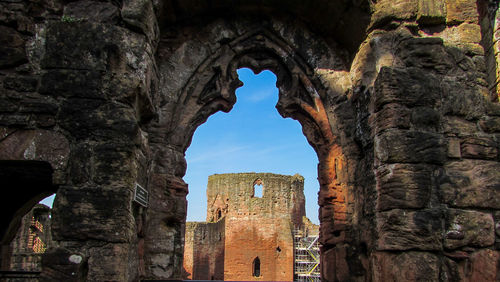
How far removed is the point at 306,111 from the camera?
216 inches

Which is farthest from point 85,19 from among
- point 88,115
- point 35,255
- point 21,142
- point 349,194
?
point 35,255

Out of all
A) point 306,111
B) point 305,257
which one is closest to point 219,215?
point 305,257

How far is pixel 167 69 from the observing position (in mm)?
5297

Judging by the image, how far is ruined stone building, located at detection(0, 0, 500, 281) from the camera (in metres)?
3.37

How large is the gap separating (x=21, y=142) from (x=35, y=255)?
41.3 ft

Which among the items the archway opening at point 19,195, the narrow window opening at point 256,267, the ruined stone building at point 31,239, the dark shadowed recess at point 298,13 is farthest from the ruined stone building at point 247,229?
the dark shadowed recess at point 298,13

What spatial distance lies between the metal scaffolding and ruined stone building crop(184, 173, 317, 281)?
0.65m

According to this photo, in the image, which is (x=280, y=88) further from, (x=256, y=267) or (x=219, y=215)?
(x=219, y=215)

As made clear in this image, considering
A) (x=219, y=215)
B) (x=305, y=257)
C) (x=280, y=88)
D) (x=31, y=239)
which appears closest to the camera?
(x=280, y=88)

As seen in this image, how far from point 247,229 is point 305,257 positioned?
3789 mm

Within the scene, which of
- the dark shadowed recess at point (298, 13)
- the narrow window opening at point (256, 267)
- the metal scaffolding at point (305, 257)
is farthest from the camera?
the metal scaffolding at point (305, 257)

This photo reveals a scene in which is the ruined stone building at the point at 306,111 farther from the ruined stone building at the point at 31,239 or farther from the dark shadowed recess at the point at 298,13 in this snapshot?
the ruined stone building at the point at 31,239

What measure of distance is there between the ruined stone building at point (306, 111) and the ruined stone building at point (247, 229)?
18.7 m

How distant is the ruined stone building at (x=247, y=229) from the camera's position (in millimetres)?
23406
